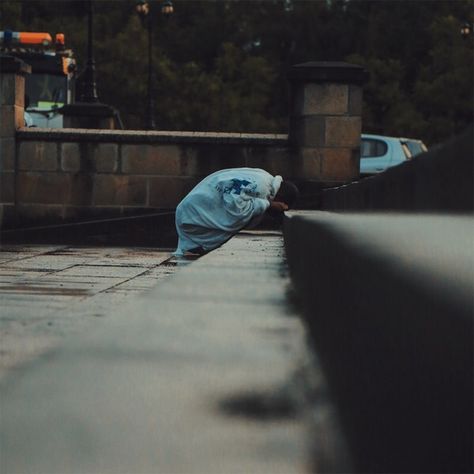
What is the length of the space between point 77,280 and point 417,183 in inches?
230

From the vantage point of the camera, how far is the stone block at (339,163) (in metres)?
14.0

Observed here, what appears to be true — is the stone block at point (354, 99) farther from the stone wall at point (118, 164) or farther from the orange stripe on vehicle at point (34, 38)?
the orange stripe on vehicle at point (34, 38)

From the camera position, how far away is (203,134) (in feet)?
47.1

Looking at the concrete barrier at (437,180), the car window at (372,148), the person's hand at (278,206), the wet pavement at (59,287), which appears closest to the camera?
the concrete barrier at (437,180)

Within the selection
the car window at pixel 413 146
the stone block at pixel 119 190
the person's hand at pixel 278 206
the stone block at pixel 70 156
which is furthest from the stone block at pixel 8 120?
the car window at pixel 413 146

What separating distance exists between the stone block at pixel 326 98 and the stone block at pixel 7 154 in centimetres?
374

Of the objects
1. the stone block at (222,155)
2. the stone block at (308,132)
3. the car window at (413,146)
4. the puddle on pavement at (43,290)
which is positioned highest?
the stone block at (308,132)

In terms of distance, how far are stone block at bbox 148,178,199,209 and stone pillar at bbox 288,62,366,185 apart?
1383 mm

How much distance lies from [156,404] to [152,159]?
1290 cm

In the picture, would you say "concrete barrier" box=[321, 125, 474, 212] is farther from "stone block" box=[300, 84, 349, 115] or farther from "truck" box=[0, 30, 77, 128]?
"truck" box=[0, 30, 77, 128]

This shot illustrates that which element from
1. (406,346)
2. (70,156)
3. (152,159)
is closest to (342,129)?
(152,159)

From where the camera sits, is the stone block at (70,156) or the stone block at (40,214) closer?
the stone block at (70,156)

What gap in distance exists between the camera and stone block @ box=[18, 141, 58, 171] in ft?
47.0

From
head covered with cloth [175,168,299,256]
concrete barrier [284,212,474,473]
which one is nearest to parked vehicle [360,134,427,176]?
head covered with cloth [175,168,299,256]
